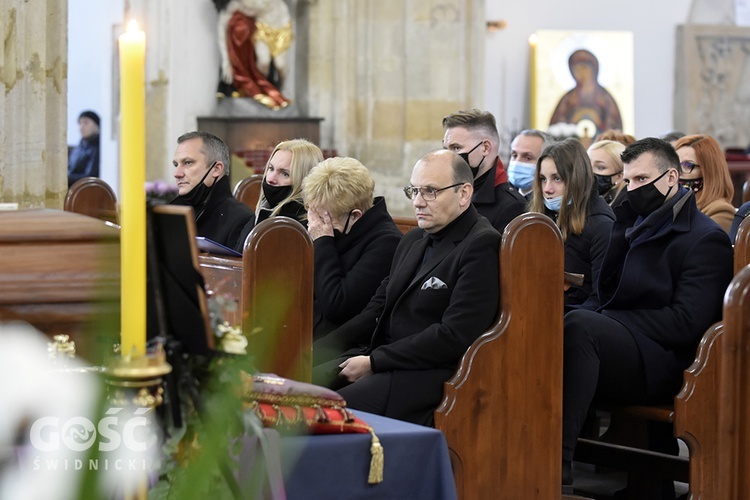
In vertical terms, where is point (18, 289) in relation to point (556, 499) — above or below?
above

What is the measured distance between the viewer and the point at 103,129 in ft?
45.2

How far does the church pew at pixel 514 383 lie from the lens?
398cm

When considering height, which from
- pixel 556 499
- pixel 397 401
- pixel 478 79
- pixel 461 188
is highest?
pixel 478 79

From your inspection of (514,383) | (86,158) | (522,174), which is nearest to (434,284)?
(514,383)

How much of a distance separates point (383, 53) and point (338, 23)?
20.3 inches

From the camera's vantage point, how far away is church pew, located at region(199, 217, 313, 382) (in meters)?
3.61

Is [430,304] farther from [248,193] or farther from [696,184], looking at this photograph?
[248,193]

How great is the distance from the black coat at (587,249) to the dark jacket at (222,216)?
1554mm

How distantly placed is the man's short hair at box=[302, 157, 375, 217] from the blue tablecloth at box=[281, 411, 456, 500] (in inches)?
94.7

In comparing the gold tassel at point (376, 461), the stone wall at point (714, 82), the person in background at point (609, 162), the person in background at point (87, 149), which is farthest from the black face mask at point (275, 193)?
the stone wall at point (714, 82)

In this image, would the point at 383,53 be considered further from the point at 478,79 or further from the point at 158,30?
the point at 158,30

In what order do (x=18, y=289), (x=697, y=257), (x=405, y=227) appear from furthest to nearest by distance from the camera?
(x=405, y=227), (x=697, y=257), (x=18, y=289)

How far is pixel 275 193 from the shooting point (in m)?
5.63

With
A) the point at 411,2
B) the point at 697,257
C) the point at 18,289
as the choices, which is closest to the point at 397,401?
the point at 697,257
